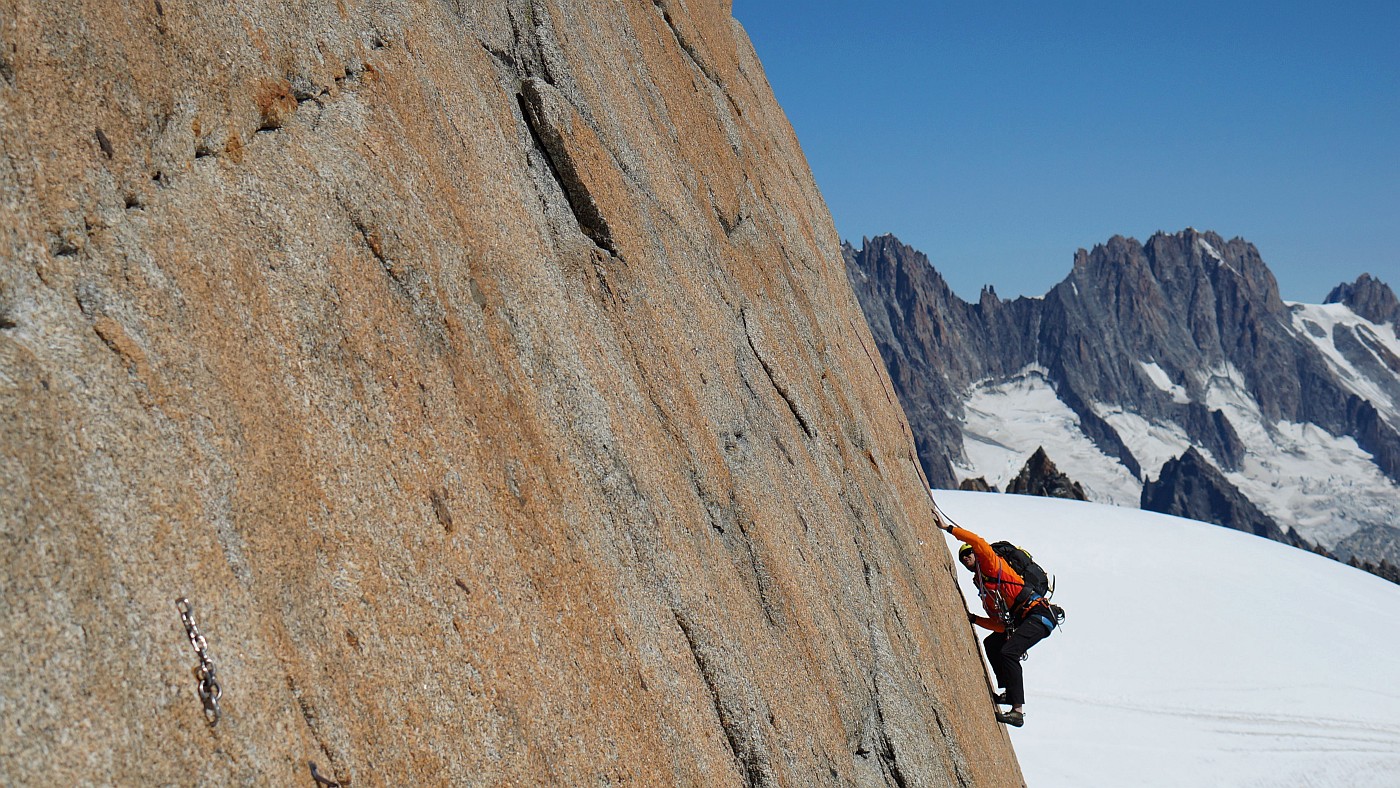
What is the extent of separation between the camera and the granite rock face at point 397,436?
2975 mm

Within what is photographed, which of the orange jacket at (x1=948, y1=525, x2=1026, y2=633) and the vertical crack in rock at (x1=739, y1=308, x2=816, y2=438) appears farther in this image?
the orange jacket at (x1=948, y1=525, x2=1026, y2=633)

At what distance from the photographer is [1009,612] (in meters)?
10.1

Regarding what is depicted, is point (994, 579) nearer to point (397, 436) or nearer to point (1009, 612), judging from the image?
point (1009, 612)

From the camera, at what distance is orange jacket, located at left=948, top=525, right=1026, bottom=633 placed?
9.95 metres

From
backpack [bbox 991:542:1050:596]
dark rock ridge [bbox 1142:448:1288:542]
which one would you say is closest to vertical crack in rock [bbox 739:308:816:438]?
backpack [bbox 991:542:1050:596]

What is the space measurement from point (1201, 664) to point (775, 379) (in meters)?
17.6

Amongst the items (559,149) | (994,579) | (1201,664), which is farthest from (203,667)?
(1201,664)

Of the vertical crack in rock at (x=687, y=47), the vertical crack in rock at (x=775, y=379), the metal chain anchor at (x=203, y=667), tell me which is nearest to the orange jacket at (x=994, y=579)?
the vertical crack in rock at (x=775, y=379)

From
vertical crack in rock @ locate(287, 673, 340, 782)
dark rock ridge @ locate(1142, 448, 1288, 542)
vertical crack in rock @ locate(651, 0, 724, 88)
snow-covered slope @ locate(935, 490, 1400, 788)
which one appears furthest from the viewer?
dark rock ridge @ locate(1142, 448, 1288, 542)

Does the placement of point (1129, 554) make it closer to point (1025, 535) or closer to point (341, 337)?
point (1025, 535)

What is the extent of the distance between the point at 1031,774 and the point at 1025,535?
12.7m

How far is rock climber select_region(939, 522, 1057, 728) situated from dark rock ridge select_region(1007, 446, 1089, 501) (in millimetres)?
57736

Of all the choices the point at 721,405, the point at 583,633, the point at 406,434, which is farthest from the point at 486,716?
the point at 721,405

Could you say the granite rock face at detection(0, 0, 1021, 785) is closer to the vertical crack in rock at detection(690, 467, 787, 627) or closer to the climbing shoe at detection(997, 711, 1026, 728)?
the vertical crack in rock at detection(690, 467, 787, 627)
